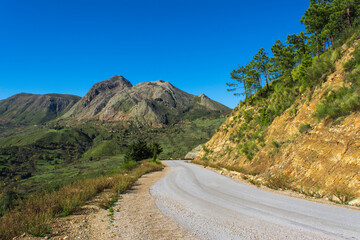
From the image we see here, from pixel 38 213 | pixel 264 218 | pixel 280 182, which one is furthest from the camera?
pixel 280 182

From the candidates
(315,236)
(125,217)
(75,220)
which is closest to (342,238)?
(315,236)

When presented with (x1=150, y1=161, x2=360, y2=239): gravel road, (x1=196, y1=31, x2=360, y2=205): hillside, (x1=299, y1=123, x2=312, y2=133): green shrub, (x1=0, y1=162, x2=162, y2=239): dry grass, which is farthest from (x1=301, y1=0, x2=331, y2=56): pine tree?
(x1=0, y1=162, x2=162, y2=239): dry grass

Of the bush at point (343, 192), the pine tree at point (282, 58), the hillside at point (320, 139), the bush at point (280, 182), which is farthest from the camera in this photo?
the pine tree at point (282, 58)

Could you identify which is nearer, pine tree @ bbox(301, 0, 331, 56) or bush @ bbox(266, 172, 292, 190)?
bush @ bbox(266, 172, 292, 190)

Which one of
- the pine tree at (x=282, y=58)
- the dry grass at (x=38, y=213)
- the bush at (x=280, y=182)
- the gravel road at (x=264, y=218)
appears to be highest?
the pine tree at (x=282, y=58)

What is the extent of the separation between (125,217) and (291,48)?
32.7 meters

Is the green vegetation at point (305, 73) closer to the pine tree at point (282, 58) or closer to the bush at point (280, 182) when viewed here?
the pine tree at point (282, 58)

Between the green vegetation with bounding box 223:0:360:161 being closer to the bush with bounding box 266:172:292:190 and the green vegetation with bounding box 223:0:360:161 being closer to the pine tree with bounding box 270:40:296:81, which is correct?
the pine tree with bounding box 270:40:296:81

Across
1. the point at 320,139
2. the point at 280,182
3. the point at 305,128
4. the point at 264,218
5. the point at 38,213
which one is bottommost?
the point at 38,213

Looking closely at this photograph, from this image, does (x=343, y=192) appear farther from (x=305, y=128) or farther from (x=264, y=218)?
(x=305, y=128)

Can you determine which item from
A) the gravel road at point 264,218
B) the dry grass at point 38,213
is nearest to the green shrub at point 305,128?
the gravel road at point 264,218

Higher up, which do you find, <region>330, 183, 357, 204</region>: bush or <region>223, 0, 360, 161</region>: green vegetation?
<region>223, 0, 360, 161</region>: green vegetation

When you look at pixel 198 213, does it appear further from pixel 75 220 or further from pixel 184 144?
pixel 184 144

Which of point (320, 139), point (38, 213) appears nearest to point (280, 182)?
point (320, 139)
